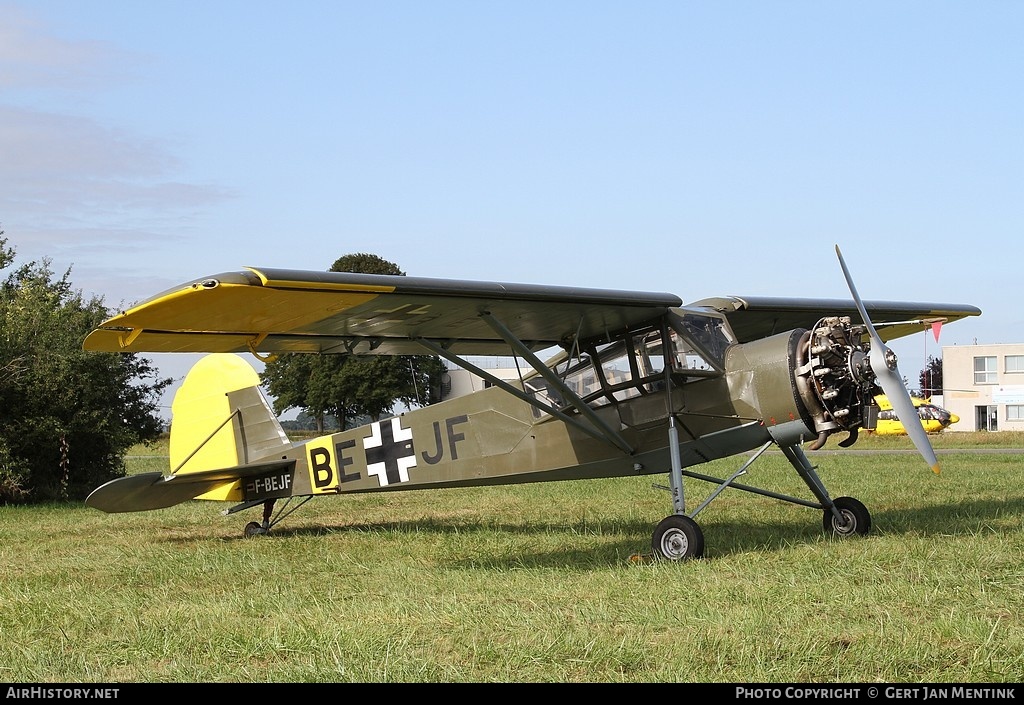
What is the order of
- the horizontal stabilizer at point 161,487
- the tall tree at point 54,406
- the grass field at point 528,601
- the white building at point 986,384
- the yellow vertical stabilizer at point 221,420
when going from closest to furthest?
the grass field at point 528,601 < the horizontal stabilizer at point 161,487 < the yellow vertical stabilizer at point 221,420 < the tall tree at point 54,406 < the white building at point 986,384

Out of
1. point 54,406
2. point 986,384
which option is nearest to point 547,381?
point 54,406

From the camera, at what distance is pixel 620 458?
31.7ft

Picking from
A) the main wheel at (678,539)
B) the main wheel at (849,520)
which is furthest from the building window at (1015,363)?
the main wheel at (678,539)

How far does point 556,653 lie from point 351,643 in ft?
3.92

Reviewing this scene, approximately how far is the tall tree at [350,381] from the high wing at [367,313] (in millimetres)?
36665

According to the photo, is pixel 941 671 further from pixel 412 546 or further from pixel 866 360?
pixel 412 546

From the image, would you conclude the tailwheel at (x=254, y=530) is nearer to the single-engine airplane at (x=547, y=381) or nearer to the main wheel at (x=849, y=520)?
the single-engine airplane at (x=547, y=381)

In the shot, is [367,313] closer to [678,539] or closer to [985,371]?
[678,539]

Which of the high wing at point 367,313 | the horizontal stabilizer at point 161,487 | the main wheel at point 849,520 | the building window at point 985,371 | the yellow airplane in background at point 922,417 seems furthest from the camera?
the building window at point 985,371

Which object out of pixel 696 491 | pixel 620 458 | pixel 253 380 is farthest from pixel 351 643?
pixel 696 491

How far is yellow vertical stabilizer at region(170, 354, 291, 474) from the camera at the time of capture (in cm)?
1242

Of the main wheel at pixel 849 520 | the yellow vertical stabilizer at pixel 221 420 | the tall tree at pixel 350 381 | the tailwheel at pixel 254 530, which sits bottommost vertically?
the main wheel at pixel 849 520

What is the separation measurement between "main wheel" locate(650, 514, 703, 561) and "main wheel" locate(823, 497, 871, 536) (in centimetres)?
206

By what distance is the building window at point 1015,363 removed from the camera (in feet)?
211
